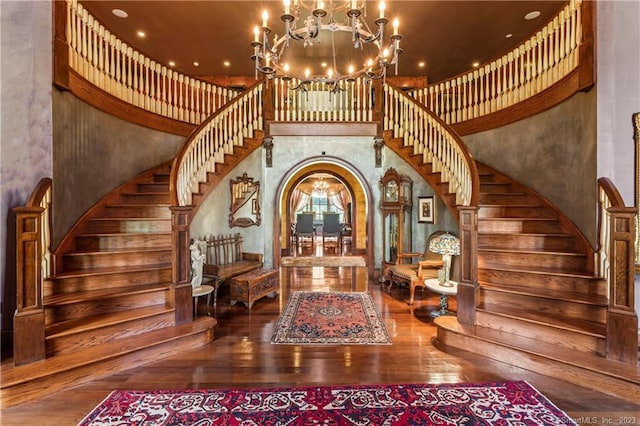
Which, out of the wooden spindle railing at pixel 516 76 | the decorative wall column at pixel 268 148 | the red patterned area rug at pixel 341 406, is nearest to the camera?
the red patterned area rug at pixel 341 406

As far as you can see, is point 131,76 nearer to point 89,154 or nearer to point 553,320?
point 89,154

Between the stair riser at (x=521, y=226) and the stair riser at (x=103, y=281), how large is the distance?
4219 mm

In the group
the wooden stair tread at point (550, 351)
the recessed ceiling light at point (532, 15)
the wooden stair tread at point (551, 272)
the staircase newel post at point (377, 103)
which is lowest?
the wooden stair tread at point (550, 351)

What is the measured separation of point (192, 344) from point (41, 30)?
3461 millimetres

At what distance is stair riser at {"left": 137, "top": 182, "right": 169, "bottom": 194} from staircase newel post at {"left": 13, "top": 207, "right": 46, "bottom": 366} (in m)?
2.47

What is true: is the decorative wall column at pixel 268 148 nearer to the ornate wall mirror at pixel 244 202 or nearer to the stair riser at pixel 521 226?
the ornate wall mirror at pixel 244 202

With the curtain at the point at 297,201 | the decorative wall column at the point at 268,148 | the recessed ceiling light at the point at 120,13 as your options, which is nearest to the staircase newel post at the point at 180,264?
the decorative wall column at the point at 268,148

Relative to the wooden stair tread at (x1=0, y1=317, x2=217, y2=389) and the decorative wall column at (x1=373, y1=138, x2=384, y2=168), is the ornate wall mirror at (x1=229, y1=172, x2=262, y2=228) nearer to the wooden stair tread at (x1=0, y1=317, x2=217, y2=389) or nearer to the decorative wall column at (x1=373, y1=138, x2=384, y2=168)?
the decorative wall column at (x1=373, y1=138, x2=384, y2=168)

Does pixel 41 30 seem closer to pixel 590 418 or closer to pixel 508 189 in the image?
pixel 590 418

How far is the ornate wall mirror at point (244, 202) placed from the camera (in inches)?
224

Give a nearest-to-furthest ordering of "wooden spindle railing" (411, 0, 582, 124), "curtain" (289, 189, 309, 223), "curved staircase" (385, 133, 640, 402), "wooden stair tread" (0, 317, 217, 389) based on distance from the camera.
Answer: "wooden stair tread" (0, 317, 217, 389) < "curved staircase" (385, 133, 640, 402) < "wooden spindle railing" (411, 0, 582, 124) < "curtain" (289, 189, 309, 223)

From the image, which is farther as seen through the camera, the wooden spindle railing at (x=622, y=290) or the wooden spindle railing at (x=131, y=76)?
the wooden spindle railing at (x=131, y=76)

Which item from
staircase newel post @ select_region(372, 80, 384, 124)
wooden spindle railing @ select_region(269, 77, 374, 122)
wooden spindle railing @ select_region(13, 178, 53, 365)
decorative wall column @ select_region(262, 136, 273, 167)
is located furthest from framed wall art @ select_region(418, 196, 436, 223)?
wooden spindle railing @ select_region(13, 178, 53, 365)

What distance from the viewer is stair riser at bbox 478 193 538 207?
4.53 m
